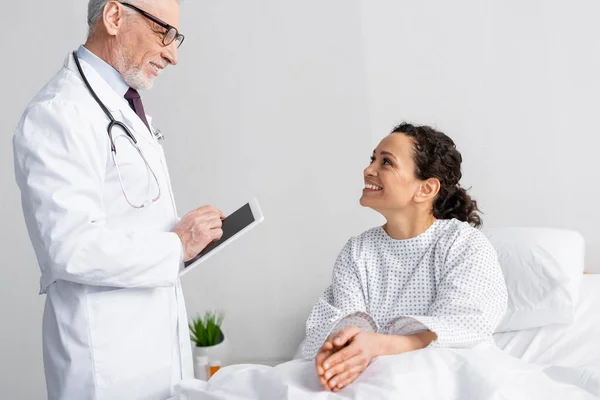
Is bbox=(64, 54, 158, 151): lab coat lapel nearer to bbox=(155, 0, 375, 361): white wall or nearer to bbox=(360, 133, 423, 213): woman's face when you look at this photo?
bbox=(360, 133, 423, 213): woman's face

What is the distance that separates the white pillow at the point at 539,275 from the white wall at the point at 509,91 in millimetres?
309

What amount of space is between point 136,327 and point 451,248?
80cm

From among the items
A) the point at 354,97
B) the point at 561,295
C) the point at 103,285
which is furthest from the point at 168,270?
the point at 354,97

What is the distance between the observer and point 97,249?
1416 mm

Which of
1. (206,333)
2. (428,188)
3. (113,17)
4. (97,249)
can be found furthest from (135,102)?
(206,333)

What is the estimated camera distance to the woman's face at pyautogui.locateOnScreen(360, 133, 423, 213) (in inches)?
72.1

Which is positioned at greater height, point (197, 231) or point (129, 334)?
point (197, 231)

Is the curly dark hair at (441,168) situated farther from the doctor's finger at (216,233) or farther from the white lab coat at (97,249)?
the white lab coat at (97,249)

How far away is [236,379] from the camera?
4.75ft

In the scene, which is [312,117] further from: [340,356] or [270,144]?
[340,356]

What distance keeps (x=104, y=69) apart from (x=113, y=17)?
5.1 inches

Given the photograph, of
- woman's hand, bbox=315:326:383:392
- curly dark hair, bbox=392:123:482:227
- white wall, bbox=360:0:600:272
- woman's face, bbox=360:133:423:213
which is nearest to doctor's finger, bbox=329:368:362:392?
woman's hand, bbox=315:326:383:392

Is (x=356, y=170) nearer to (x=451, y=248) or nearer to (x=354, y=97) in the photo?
(x=354, y=97)

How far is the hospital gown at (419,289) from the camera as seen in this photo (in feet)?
5.36
